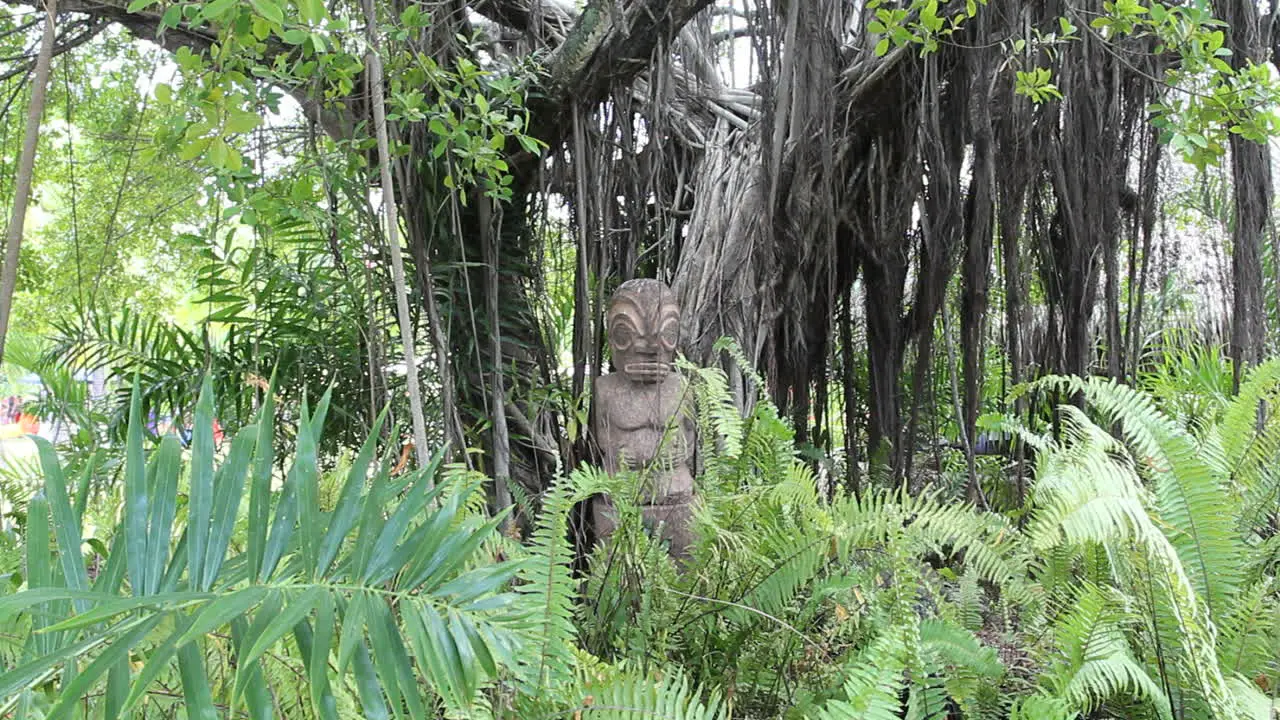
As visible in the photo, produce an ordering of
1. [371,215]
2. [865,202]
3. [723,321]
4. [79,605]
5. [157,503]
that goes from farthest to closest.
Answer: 1. [865,202]
2. [723,321]
3. [371,215]
4. [79,605]
5. [157,503]

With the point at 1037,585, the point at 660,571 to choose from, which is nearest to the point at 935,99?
the point at 1037,585

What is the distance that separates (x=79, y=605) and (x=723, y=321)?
208 centimetres

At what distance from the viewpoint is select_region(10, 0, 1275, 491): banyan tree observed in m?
2.41

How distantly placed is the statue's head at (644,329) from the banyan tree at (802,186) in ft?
0.72

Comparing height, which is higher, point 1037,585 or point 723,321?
point 723,321

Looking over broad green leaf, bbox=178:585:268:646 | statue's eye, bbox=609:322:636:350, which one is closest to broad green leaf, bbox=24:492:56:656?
broad green leaf, bbox=178:585:268:646

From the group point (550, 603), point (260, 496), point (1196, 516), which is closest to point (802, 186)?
point (1196, 516)

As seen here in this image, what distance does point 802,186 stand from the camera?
272cm

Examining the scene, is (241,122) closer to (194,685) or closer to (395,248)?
(395,248)

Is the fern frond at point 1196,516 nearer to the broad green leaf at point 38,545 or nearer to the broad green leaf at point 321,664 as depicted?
the broad green leaf at point 321,664

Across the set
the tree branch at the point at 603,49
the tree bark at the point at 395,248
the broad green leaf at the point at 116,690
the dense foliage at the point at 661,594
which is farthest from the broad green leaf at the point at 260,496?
the tree branch at the point at 603,49

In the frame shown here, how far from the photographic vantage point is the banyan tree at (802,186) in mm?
2406

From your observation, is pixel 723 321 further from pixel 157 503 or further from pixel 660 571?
pixel 157 503

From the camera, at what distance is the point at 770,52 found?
8.38 ft
